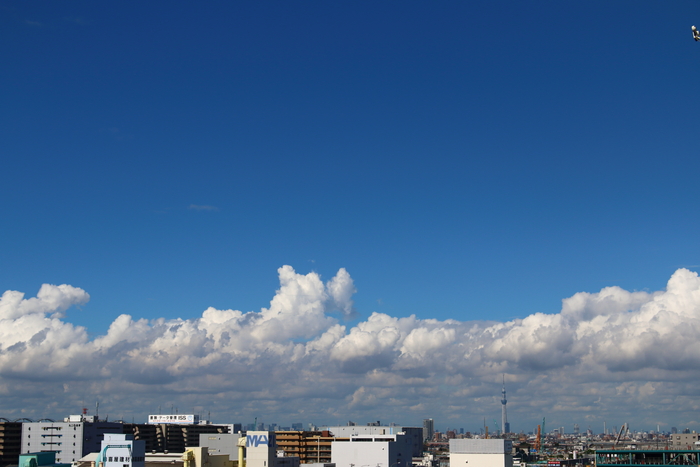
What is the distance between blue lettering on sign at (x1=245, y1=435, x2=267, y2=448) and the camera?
154000 mm

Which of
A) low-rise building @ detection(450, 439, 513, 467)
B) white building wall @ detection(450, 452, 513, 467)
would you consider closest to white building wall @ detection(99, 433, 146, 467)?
low-rise building @ detection(450, 439, 513, 467)

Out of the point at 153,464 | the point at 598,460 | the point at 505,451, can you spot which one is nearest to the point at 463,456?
the point at 505,451

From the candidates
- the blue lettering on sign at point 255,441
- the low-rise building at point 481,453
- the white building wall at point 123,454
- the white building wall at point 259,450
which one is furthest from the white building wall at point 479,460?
the white building wall at point 123,454

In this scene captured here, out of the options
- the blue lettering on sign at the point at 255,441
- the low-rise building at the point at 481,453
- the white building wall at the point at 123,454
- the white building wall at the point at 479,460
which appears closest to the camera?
the white building wall at the point at 123,454

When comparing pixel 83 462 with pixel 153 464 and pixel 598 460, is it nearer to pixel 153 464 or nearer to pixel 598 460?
pixel 153 464

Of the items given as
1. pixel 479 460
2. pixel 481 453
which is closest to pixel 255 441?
pixel 479 460

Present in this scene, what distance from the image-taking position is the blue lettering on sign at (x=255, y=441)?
15400 cm

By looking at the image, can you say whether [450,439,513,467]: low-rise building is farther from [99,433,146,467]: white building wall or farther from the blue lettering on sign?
[99,433,146,467]: white building wall

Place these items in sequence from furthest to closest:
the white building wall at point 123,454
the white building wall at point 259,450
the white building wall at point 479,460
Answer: the white building wall at point 479,460 < the white building wall at point 259,450 < the white building wall at point 123,454

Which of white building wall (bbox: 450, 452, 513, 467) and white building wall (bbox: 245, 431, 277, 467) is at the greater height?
white building wall (bbox: 245, 431, 277, 467)

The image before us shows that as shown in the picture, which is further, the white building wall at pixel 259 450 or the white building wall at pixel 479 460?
the white building wall at pixel 479 460

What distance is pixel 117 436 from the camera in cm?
14000

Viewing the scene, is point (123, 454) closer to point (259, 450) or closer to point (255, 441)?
point (255, 441)

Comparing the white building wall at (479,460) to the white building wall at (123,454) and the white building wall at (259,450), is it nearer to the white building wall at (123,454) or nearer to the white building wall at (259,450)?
the white building wall at (259,450)
